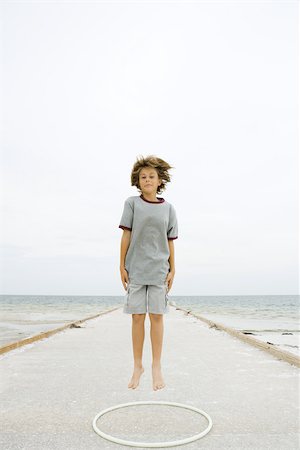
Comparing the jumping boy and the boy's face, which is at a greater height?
the boy's face

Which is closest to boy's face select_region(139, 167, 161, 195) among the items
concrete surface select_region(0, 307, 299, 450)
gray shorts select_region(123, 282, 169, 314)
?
gray shorts select_region(123, 282, 169, 314)

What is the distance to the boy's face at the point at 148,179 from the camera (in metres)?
3.31

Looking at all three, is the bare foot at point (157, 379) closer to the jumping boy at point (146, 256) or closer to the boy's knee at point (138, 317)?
the jumping boy at point (146, 256)

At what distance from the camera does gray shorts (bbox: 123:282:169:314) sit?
3.23m

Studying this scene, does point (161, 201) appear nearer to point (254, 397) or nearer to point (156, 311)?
point (156, 311)

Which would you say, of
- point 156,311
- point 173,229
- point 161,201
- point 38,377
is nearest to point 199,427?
point 156,311

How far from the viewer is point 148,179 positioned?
10.8 feet

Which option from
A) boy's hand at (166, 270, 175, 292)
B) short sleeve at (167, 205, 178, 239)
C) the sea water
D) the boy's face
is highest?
the boy's face

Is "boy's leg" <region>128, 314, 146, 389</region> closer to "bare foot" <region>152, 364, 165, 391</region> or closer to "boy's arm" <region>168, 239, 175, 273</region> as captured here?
"bare foot" <region>152, 364, 165, 391</region>

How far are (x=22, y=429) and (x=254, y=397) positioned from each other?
2116 millimetres

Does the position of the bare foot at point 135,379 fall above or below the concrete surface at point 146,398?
above

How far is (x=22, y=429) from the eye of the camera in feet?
9.62

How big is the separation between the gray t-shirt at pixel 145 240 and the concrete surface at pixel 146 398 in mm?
1107

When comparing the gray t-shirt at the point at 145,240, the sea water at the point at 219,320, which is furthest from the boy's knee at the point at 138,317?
the sea water at the point at 219,320
